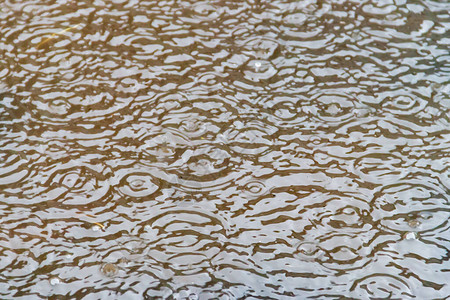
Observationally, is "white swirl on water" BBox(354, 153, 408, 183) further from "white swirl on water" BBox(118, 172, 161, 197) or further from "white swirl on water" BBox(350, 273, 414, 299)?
"white swirl on water" BBox(118, 172, 161, 197)

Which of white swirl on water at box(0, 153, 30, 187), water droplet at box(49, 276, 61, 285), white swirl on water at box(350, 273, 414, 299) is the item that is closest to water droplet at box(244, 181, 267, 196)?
white swirl on water at box(350, 273, 414, 299)

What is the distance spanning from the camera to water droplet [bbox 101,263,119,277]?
7.94ft

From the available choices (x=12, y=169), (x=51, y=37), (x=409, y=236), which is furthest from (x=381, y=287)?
(x=51, y=37)

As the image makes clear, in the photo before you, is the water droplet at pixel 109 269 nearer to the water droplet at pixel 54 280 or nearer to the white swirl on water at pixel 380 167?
the water droplet at pixel 54 280

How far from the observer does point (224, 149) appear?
9.39 ft

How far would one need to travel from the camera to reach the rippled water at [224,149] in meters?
2.44

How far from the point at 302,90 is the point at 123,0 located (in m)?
1.22

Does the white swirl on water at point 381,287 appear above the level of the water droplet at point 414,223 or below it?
below

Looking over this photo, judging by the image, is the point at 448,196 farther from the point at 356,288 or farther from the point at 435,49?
the point at 435,49

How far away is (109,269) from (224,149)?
2.63ft

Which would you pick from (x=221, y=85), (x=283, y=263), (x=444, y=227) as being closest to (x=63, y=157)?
(x=221, y=85)

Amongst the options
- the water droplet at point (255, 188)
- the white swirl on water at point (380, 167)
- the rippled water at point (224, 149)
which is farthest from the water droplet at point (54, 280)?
the white swirl on water at point (380, 167)

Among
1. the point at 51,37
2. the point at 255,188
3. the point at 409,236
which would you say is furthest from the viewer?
the point at 51,37

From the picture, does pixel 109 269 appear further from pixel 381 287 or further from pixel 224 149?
pixel 381 287
